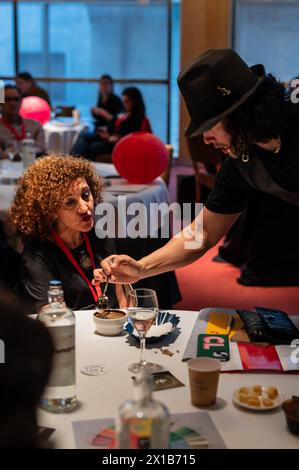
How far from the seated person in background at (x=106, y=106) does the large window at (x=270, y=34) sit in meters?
2.16

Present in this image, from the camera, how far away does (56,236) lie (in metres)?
2.55

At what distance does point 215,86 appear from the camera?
1.98 metres

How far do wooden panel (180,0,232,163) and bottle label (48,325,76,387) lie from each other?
9185 millimetres

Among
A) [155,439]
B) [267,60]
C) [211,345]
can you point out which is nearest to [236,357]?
[211,345]

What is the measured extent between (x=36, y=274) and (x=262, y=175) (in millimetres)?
891

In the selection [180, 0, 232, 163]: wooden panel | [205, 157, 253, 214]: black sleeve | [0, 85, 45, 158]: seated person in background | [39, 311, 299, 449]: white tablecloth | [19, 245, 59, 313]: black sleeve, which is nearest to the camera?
[39, 311, 299, 449]: white tablecloth

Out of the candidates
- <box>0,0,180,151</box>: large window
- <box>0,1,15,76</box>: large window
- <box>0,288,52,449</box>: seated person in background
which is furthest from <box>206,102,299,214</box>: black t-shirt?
<box>0,1,15,76</box>: large window

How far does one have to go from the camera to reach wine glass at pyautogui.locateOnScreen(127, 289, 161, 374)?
168cm

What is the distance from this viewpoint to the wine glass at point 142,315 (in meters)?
1.68

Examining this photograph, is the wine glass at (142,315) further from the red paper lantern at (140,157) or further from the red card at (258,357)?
the red paper lantern at (140,157)

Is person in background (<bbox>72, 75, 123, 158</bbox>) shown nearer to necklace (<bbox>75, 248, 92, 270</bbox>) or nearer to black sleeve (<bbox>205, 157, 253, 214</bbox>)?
necklace (<bbox>75, 248, 92, 270</bbox>)

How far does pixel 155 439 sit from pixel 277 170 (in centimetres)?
124

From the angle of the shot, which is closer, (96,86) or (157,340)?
(157,340)

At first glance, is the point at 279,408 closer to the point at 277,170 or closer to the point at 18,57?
the point at 277,170
